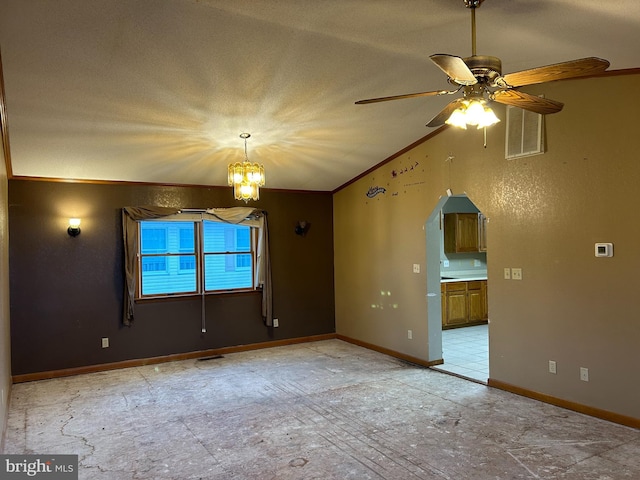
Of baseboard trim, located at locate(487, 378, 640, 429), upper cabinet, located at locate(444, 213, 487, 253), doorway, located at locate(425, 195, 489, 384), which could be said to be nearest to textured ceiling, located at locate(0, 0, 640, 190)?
doorway, located at locate(425, 195, 489, 384)

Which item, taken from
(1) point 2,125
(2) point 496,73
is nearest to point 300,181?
(1) point 2,125

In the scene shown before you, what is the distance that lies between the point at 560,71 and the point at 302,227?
16.4ft

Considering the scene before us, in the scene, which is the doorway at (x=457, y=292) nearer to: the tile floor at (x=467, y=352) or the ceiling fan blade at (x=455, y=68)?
the tile floor at (x=467, y=352)

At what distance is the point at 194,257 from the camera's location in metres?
6.25

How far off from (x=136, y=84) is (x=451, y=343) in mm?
5462

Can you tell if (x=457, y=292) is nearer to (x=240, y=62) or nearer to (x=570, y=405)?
(x=570, y=405)

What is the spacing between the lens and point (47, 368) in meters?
5.32

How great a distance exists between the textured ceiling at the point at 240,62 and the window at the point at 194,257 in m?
1.32

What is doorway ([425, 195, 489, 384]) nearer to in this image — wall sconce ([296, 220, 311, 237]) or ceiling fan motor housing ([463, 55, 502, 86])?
wall sconce ([296, 220, 311, 237])

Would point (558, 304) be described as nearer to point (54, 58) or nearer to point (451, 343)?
point (451, 343)

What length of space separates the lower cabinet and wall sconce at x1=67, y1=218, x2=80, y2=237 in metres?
5.47

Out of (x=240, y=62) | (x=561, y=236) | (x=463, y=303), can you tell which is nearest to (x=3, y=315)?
(x=240, y=62)

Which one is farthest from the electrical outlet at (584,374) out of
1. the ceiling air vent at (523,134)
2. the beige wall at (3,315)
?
the beige wall at (3,315)

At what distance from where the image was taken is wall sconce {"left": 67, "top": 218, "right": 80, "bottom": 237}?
213 inches
